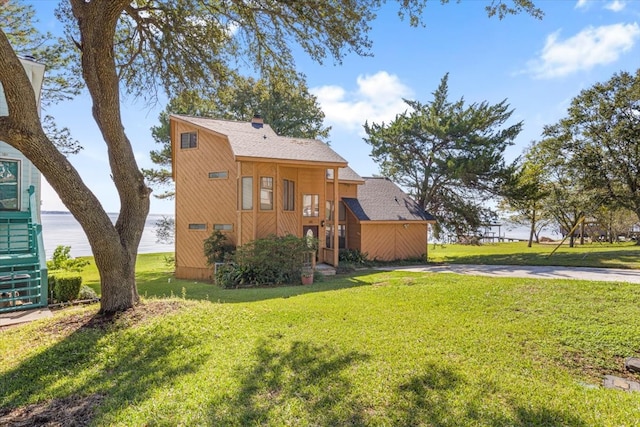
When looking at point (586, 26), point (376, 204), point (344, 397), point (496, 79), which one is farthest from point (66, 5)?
point (376, 204)

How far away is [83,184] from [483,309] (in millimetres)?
7727

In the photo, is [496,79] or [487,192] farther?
[487,192]

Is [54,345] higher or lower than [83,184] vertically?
lower

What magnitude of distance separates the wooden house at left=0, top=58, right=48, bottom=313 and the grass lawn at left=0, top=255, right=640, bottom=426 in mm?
2346

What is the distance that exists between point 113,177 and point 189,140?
10.1 meters

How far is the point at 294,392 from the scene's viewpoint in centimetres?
362

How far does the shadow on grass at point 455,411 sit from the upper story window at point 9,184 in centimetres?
1189

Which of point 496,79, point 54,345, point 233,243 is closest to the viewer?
point 54,345

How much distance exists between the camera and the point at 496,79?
10.8 m

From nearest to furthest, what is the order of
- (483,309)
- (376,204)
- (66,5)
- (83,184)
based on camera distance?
(83,184) < (483,309) < (66,5) < (376,204)

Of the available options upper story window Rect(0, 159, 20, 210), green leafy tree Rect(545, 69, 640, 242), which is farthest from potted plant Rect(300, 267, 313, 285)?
green leafy tree Rect(545, 69, 640, 242)

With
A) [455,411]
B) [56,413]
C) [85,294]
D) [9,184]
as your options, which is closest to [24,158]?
[9,184]

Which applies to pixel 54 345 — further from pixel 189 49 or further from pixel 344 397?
pixel 189 49

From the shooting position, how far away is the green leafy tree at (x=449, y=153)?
20500 mm
